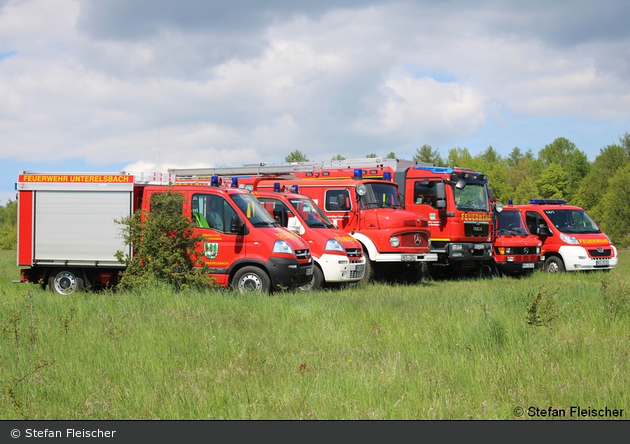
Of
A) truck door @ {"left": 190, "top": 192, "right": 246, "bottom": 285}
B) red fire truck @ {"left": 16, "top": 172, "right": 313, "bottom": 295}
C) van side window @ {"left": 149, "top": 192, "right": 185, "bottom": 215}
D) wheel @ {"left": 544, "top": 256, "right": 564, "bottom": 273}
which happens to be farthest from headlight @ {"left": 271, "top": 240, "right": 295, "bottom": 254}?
wheel @ {"left": 544, "top": 256, "right": 564, "bottom": 273}

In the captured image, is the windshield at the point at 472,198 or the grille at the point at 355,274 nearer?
the grille at the point at 355,274

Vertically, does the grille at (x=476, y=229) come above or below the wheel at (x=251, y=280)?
above

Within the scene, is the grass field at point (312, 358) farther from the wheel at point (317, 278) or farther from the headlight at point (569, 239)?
the headlight at point (569, 239)

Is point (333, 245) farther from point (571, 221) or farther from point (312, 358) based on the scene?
point (571, 221)

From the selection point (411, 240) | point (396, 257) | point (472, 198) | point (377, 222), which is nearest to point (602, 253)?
point (472, 198)

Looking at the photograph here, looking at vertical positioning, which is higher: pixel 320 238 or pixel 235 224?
pixel 235 224

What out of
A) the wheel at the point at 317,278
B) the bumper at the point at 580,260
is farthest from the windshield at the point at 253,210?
the bumper at the point at 580,260

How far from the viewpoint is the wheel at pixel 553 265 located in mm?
19188

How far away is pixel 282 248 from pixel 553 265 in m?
10.5

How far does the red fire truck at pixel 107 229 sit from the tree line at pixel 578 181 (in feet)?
139

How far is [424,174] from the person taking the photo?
1814 centimetres

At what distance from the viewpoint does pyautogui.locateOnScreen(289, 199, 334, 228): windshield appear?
14.8 meters

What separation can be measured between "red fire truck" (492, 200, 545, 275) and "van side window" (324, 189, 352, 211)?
512cm

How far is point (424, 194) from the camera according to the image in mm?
18078
